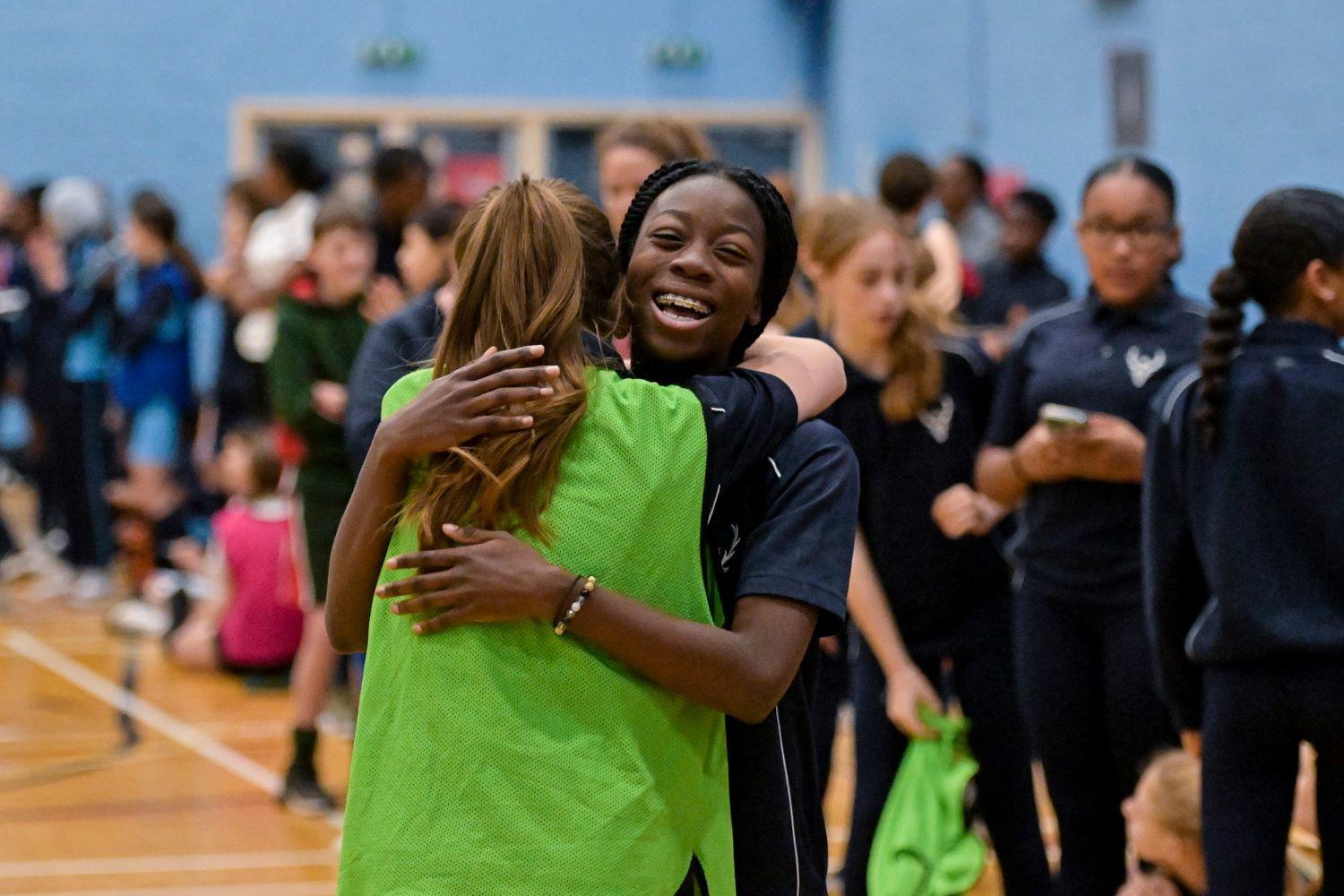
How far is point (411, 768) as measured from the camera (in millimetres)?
1947

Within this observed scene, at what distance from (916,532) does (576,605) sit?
6.83 feet

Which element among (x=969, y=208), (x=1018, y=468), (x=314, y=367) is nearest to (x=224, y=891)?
(x=314, y=367)

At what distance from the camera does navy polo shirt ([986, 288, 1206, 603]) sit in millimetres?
3709

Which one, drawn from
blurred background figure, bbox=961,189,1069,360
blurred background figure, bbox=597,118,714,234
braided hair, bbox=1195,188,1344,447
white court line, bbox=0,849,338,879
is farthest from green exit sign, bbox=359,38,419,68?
braided hair, bbox=1195,188,1344,447

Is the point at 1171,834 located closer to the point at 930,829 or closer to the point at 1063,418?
the point at 930,829

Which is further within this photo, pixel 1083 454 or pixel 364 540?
pixel 1083 454

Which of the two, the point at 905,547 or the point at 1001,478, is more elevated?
the point at 1001,478

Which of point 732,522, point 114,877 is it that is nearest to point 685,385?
point 732,522

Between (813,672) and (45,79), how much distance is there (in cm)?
1247

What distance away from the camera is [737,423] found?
205cm

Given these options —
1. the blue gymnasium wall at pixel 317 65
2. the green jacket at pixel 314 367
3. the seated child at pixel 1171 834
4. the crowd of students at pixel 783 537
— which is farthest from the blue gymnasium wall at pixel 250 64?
the seated child at pixel 1171 834

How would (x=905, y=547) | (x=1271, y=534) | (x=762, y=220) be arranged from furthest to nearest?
(x=905, y=547) < (x=1271, y=534) < (x=762, y=220)

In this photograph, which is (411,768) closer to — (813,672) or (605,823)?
(605,823)

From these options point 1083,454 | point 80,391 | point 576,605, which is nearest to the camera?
point 576,605
